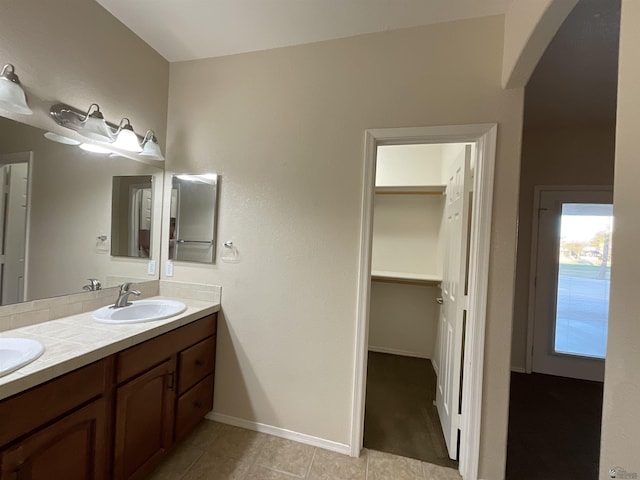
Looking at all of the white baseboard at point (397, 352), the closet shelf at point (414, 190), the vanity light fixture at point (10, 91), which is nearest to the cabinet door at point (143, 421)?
the vanity light fixture at point (10, 91)

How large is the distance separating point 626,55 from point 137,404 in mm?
2118

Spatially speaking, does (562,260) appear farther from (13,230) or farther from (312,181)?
(13,230)

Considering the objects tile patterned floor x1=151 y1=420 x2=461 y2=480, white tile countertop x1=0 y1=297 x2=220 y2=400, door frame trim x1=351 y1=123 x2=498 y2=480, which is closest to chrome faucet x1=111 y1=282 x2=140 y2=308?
Result: white tile countertop x1=0 y1=297 x2=220 y2=400

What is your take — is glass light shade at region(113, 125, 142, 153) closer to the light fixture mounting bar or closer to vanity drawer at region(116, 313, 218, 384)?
the light fixture mounting bar

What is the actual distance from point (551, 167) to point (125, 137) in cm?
382

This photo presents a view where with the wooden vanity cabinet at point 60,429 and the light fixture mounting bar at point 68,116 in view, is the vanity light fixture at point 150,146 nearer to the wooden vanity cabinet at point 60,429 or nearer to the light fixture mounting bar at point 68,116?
the light fixture mounting bar at point 68,116

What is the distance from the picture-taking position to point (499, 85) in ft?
4.89

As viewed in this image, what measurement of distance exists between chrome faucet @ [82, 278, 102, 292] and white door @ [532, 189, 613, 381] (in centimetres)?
386

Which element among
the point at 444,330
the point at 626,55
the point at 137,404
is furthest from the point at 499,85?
the point at 137,404

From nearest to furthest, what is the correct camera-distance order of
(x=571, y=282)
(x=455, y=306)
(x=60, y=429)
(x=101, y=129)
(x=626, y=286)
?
(x=626, y=286), (x=60, y=429), (x=101, y=129), (x=455, y=306), (x=571, y=282)

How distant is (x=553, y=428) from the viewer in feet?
6.74

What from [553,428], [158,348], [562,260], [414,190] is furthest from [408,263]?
[158,348]

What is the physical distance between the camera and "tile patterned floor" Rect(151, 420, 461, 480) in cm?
153

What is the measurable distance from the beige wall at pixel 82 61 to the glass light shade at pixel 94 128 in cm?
12
